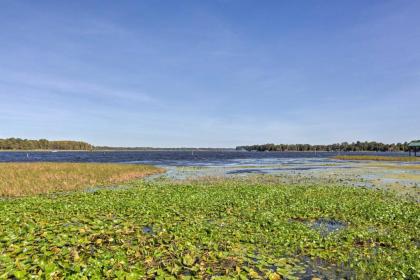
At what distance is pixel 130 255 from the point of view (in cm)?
1186

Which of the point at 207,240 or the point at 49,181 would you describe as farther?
the point at 49,181

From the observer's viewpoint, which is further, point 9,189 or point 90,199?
point 9,189

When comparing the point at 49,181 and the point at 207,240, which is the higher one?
the point at 49,181

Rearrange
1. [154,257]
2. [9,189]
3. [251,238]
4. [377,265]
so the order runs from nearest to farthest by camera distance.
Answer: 1. [377,265]
2. [154,257]
3. [251,238]
4. [9,189]

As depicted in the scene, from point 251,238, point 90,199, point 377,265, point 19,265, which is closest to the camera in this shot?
point 19,265

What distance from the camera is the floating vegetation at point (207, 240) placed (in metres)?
10.6

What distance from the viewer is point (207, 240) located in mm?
13758

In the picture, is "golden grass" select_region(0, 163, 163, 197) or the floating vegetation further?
"golden grass" select_region(0, 163, 163, 197)

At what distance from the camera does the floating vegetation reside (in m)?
10.6

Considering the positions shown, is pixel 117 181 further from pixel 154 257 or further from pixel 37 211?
pixel 154 257

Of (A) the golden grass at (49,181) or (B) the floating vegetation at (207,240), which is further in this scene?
(A) the golden grass at (49,181)

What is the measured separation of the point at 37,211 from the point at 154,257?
443 inches

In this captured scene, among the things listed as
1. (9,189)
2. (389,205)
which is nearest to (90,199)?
(9,189)

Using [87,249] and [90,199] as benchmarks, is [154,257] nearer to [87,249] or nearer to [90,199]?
[87,249]
